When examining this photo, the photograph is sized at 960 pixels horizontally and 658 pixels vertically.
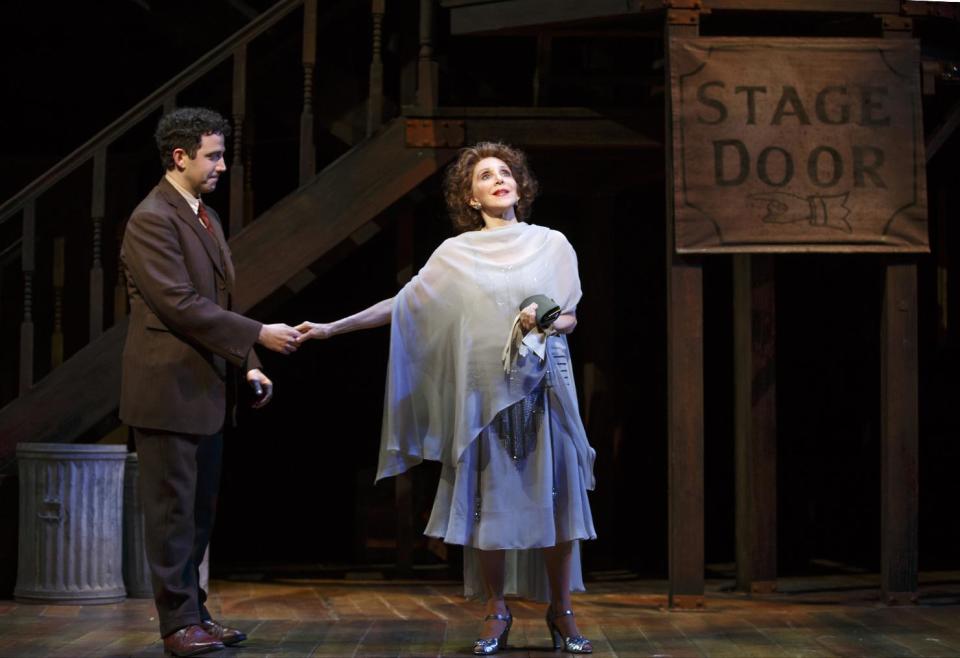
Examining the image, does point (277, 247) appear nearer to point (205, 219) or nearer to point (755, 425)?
point (205, 219)

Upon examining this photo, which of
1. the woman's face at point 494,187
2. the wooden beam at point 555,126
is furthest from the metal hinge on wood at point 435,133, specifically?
the woman's face at point 494,187

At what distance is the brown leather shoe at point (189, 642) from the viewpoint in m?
4.14

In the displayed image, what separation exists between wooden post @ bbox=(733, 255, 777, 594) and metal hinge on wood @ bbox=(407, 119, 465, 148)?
1408 mm

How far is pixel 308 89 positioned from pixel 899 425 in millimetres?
2967

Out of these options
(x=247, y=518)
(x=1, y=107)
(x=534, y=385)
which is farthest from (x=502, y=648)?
(x=1, y=107)

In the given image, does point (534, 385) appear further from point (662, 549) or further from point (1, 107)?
point (1, 107)

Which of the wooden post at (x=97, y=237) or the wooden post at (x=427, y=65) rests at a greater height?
the wooden post at (x=427, y=65)

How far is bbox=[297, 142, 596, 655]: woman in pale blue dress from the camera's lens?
4.19 m

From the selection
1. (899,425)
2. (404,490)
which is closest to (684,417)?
(899,425)

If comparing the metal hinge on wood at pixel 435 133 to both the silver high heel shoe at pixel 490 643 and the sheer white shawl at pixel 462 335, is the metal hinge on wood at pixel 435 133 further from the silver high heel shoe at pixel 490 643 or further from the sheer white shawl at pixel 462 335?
the silver high heel shoe at pixel 490 643

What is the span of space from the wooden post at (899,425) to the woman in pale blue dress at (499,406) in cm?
179

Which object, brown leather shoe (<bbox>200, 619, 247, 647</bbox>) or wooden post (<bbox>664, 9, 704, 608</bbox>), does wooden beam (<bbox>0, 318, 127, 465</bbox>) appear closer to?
brown leather shoe (<bbox>200, 619, 247, 647</bbox>)

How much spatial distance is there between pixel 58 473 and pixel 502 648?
2.41 m

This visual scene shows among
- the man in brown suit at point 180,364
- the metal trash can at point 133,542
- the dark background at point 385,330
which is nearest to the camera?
the man in brown suit at point 180,364
